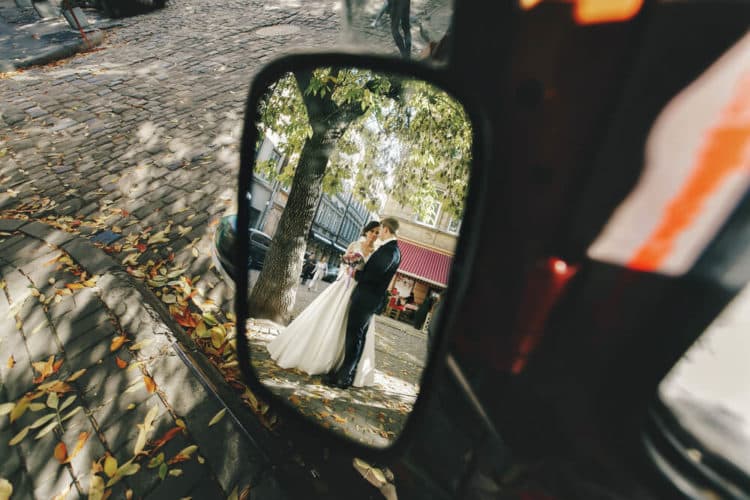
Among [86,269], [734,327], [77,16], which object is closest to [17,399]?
[86,269]

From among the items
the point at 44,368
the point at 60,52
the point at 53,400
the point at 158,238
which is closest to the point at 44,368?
the point at 44,368

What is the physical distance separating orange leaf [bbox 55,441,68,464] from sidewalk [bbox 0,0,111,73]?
1358 cm

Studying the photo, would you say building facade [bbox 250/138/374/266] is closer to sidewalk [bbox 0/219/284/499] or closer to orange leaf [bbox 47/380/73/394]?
sidewalk [bbox 0/219/284/499]

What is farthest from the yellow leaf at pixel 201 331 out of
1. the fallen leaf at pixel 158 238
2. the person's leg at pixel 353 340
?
the person's leg at pixel 353 340

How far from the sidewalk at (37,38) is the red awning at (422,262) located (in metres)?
15.2

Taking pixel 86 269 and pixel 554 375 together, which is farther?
pixel 86 269

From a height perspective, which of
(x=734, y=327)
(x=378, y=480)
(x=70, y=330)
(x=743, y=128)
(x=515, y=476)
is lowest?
(x=70, y=330)

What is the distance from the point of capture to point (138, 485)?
187 centimetres

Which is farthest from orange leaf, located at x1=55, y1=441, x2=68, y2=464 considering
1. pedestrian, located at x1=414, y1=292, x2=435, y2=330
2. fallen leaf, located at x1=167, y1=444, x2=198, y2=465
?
pedestrian, located at x1=414, y1=292, x2=435, y2=330

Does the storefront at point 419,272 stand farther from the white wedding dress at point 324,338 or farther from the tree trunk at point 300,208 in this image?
the tree trunk at point 300,208

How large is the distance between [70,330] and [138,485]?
1.81m

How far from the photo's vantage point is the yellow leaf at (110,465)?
1934mm

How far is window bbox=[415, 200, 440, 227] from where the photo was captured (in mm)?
900

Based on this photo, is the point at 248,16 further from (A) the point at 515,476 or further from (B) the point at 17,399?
(A) the point at 515,476
